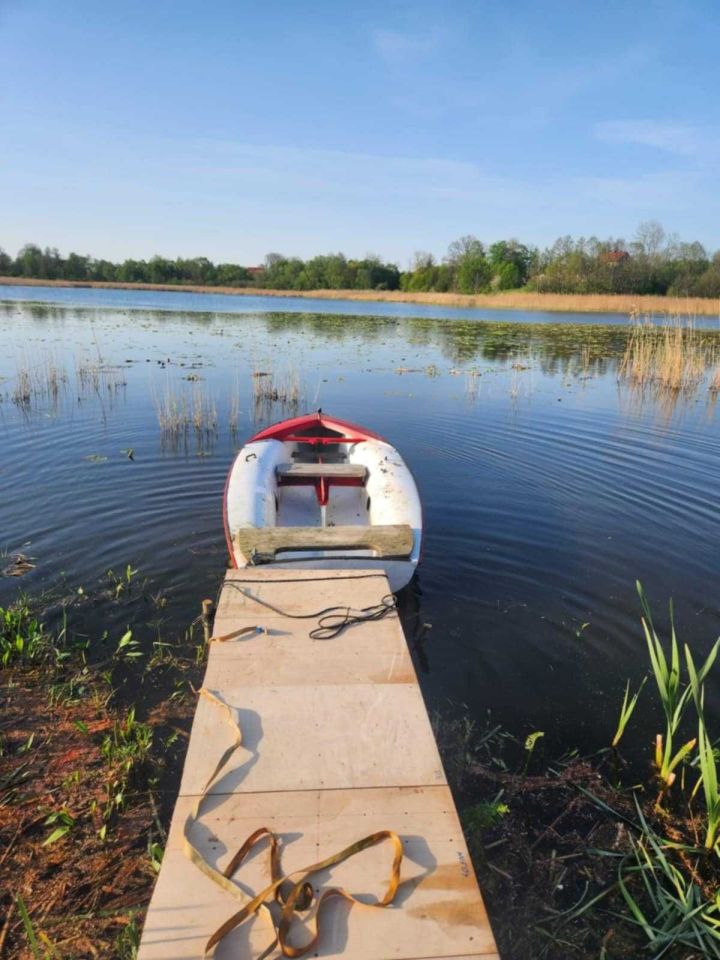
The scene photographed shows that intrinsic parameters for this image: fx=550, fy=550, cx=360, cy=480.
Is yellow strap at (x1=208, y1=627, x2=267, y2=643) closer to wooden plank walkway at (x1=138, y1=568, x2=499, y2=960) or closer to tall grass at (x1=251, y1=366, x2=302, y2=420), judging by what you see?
wooden plank walkway at (x1=138, y1=568, x2=499, y2=960)

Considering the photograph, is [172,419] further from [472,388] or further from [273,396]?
[472,388]

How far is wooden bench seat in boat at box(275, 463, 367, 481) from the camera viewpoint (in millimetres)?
6143

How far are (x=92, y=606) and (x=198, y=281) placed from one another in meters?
87.8

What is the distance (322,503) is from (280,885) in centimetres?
428

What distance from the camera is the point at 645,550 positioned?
5.98 metres

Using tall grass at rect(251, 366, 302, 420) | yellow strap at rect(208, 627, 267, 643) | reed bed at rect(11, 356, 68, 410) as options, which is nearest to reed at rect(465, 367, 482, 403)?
tall grass at rect(251, 366, 302, 420)

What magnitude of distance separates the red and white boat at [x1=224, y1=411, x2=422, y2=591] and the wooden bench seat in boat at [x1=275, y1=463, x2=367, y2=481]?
0.04 feet

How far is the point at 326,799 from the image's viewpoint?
2.30 m

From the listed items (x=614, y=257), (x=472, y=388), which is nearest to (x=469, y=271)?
(x=614, y=257)

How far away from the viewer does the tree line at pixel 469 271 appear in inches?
2041

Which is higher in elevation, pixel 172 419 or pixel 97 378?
pixel 97 378

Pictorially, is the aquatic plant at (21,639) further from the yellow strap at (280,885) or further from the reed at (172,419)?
the reed at (172,419)

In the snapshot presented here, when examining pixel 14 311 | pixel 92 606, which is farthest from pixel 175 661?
pixel 14 311

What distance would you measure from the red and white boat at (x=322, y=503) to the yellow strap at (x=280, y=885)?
2.35 meters
